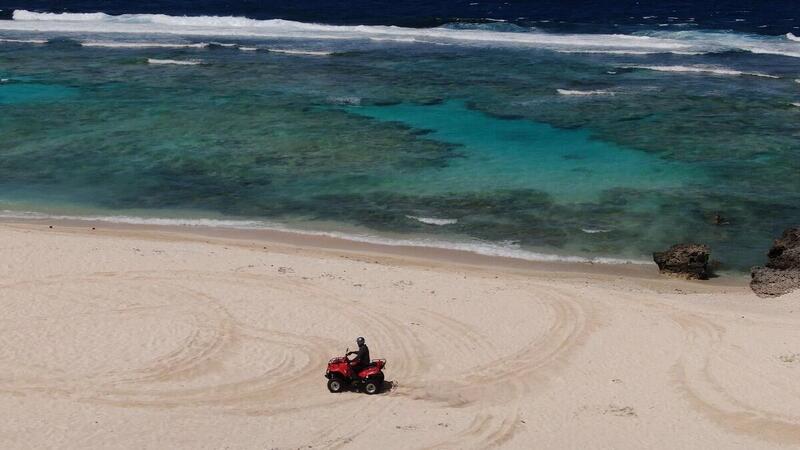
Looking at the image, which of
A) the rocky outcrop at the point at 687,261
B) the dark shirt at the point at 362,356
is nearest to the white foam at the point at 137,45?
the rocky outcrop at the point at 687,261

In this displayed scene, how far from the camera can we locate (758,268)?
25719 millimetres

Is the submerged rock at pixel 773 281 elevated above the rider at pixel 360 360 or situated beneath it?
elevated above

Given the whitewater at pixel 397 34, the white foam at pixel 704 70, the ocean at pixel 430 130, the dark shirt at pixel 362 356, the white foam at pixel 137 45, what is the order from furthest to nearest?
1. the white foam at pixel 137 45
2. the whitewater at pixel 397 34
3. the white foam at pixel 704 70
4. the ocean at pixel 430 130
5. the dark shirt at pixel 362 356

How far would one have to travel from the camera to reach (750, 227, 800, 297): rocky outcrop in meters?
24.5

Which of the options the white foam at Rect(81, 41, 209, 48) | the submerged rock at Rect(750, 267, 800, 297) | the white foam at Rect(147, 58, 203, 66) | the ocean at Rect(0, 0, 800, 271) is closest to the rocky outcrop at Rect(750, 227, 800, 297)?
the submerged rock at Rect(750, 267, 800, 297)

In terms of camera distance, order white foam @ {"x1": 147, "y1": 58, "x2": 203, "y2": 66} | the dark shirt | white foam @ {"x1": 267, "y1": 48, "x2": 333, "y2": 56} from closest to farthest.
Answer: the dark shirt → white foam @ {"x1": 147, "y1": 58, "x2": 203, "y2": 66} → white foam @ {"x1": 267, "y1": 48, "x2": 333, "y2": 56}

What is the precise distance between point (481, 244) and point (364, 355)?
463 inches

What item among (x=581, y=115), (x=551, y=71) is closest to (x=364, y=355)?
(x=581, y=115)

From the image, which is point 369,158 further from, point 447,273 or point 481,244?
point 447,273

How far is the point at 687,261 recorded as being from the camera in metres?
26.2

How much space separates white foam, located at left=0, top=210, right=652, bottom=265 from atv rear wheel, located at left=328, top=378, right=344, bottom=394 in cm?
1124

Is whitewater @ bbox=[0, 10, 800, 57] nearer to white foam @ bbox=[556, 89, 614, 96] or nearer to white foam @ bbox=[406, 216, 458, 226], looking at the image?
white foam @ bbox=[556, 89, 614, 96]

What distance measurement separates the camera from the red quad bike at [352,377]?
59.5ft

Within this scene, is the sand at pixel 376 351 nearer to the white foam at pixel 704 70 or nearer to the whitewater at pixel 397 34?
the white foam at pixel 704 70
